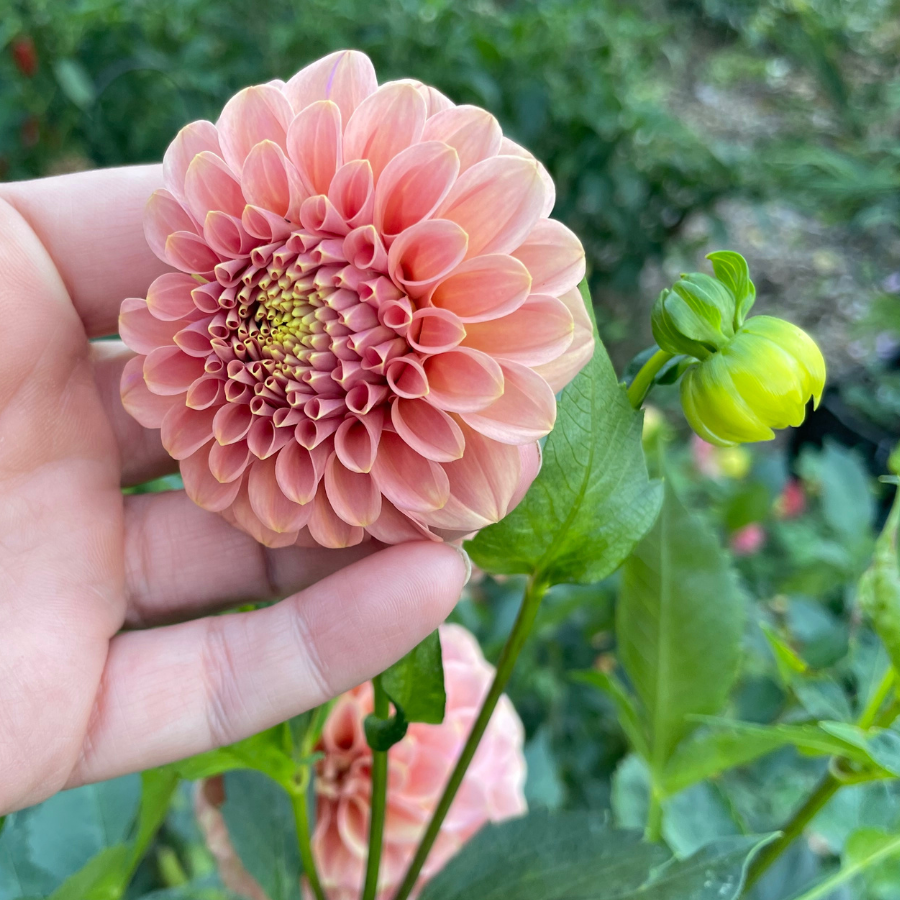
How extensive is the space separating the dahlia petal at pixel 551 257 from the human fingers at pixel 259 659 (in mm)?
139

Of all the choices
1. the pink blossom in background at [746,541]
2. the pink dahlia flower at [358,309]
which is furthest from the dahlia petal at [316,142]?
the pink blossom in background at [746,541]

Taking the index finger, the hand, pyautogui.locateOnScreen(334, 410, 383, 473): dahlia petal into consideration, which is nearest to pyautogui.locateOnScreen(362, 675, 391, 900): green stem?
the hand

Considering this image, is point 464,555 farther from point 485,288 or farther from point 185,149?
point 185,149

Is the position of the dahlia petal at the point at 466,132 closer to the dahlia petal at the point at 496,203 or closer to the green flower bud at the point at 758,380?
the dahlia petal at the point at 496,203

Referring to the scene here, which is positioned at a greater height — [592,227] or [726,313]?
[726,313]

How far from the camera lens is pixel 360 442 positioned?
379 millimetres

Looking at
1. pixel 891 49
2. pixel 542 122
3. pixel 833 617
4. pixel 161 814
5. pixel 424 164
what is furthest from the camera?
pixel 891 49

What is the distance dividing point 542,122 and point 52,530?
106 centimetres

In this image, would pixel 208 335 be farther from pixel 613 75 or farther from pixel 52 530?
pixel 613 75

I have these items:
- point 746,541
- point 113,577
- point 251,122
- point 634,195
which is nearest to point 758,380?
point 251,122

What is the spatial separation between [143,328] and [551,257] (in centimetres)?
21

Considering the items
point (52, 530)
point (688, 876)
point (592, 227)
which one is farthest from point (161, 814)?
point (592, 227)

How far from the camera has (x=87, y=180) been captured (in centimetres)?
51

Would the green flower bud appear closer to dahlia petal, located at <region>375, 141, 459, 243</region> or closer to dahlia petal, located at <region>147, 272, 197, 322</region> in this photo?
dahlia petal, located at <region>375, 141, 459, 243</region>
